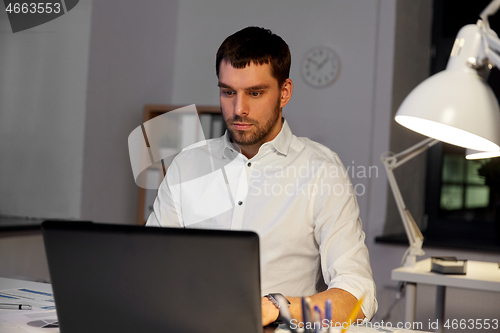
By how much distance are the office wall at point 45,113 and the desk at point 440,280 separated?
183 centimetres

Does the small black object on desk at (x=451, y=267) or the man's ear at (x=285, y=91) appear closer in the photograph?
the man's ear at (x=285, y=91)

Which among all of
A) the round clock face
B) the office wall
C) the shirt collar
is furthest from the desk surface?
the office wall

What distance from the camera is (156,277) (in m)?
0.70

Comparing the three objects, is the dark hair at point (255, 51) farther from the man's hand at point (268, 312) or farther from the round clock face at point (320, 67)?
the round clock face at point (320, 67)

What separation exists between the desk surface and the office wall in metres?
1.82

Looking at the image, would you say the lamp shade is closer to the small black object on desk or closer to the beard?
the beard

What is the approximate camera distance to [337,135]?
3.28m

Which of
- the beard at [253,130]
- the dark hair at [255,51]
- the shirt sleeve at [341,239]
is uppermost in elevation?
the dark hair at [255,51]

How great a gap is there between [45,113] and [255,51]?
188 cm

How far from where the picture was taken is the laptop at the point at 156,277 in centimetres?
68

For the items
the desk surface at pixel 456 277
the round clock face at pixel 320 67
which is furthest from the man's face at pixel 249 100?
the round clock face at pixel 320 67

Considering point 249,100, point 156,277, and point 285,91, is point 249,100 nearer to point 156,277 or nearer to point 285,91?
point 285,91

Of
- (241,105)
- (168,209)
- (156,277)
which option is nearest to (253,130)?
(241,105)

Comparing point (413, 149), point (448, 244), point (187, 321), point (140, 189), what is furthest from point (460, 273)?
point (140, 189)
